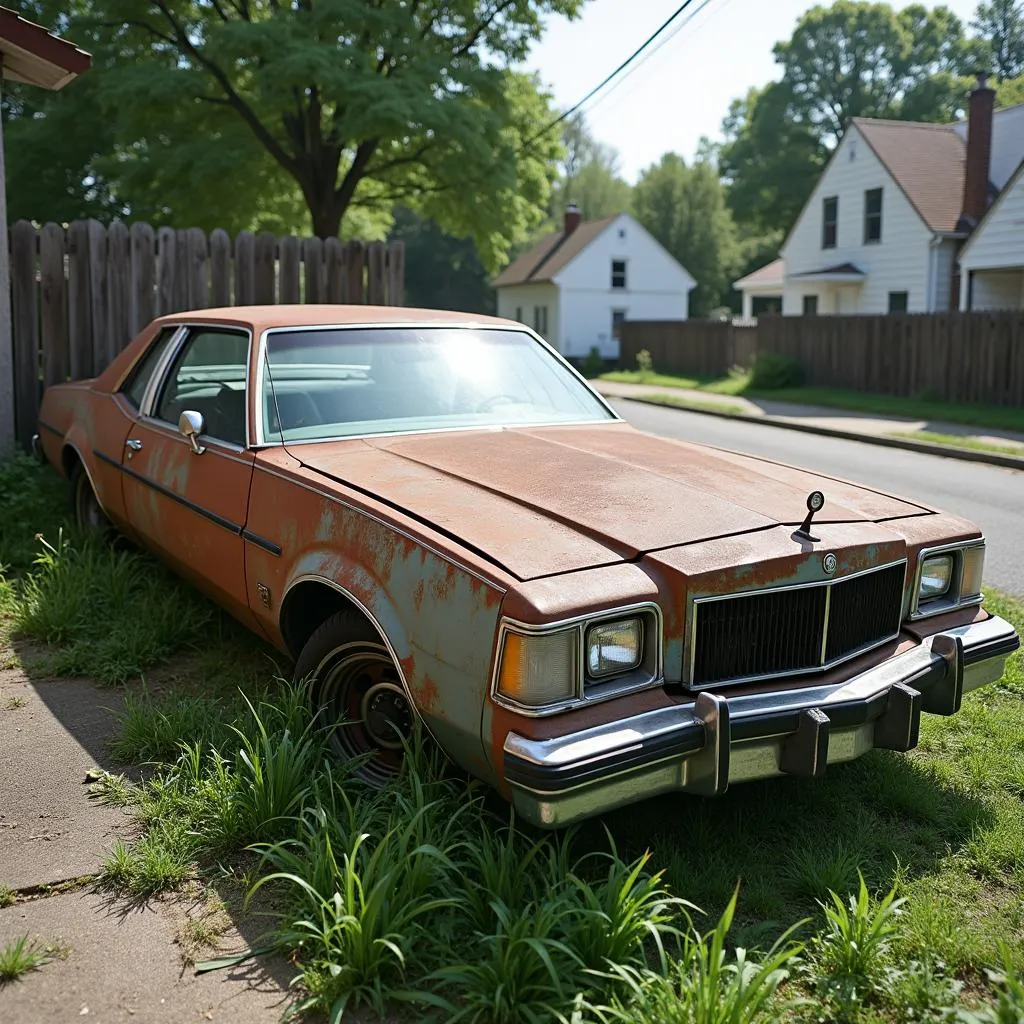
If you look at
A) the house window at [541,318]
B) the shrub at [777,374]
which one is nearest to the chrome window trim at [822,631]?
the shrub at [777,374]

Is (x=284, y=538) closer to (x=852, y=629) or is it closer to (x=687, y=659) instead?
(x=687, y=659)

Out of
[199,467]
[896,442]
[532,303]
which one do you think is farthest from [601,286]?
[199,467]

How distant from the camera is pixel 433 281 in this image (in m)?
70.8

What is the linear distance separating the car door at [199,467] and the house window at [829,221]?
30.5 m

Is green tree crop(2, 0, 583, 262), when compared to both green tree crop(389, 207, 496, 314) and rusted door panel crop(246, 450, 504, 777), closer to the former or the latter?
rusted door panel crop(246, 450, 504, 777)

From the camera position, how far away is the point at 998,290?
25.7m

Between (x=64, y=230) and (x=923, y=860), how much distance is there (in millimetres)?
7874

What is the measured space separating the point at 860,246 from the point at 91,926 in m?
31.9

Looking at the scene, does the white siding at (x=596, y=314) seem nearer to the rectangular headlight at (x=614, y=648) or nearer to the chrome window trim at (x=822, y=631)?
the chrome window trim at (x=822, y=631)

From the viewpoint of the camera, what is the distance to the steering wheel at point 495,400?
15.3 ft

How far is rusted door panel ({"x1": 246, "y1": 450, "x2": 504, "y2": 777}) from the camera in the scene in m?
2.86

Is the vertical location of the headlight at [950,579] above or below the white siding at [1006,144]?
below

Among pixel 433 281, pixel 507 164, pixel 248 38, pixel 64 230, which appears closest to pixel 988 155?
pixel 507 164

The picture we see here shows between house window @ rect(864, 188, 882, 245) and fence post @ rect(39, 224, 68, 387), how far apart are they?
87.6 ft
